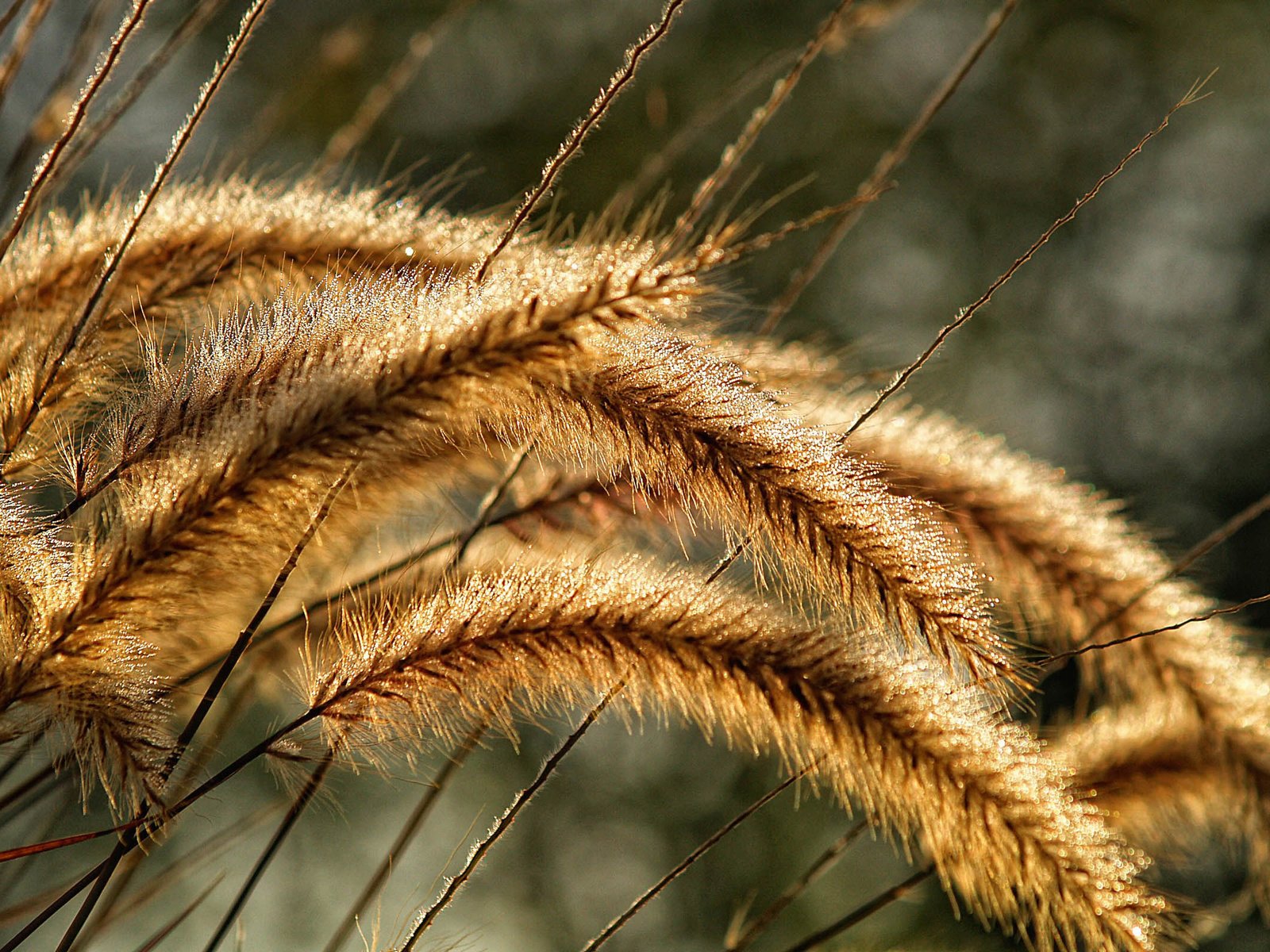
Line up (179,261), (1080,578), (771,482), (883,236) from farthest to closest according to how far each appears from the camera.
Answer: (883,236) < (1080,578) < (179,261) < (771,482)

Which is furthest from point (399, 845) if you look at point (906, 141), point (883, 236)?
point (883, 236)

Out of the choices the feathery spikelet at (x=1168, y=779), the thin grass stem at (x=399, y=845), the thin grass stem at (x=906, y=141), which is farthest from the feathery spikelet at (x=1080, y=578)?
the thin grass stem at (x=399, y=845)

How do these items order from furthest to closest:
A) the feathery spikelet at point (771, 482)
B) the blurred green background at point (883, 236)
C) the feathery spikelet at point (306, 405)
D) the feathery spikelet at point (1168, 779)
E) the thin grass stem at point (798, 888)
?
the blurred green background at point (883, 236), the feathery spikelet at point (1168, 779), the thin grass stem at point (798, 888), the feathery spikelet at point (771, 482), the feathery spikelet at point (306, 405)

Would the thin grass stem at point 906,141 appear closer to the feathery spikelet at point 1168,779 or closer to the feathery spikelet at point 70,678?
the feathery spikelet at point 1168,779

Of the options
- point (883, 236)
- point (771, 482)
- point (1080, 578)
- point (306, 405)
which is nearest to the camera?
point (306, 405)

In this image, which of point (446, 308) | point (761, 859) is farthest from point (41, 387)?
point (761, 859)

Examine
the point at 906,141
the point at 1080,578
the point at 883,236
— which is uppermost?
the point at 883,236

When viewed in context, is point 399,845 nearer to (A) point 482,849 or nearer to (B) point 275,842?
(B) point 275,842
